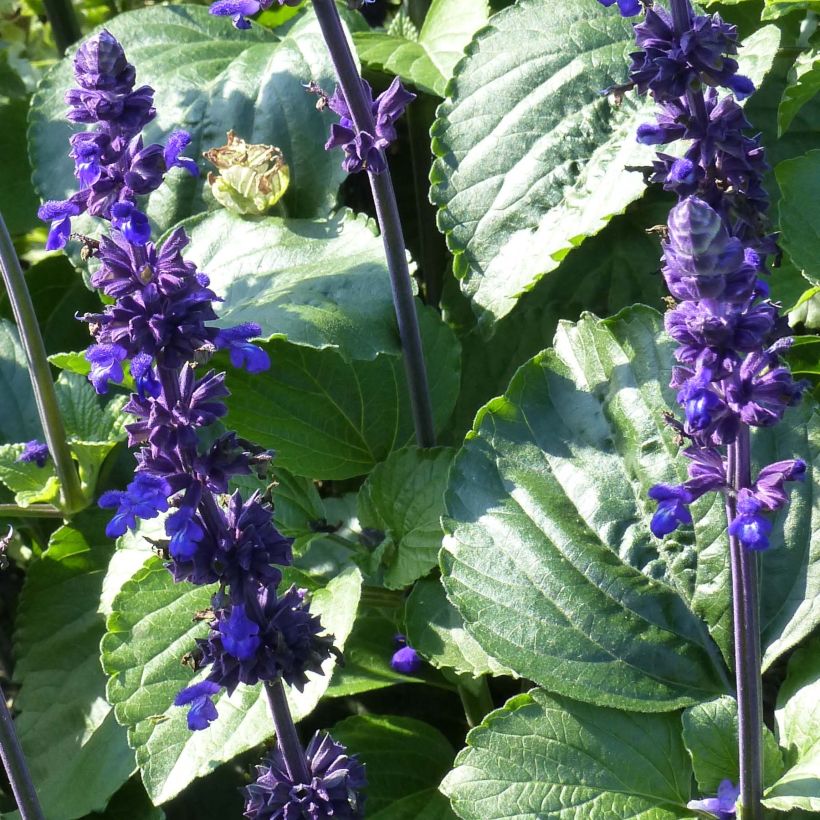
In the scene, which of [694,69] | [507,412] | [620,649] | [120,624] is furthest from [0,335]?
[694,69]

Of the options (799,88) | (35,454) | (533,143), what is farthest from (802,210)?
(35,454)

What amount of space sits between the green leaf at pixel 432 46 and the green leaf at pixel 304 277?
1.03ft

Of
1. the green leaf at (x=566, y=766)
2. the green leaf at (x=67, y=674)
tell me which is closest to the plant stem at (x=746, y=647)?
the green leaf at (x=566, y=766)

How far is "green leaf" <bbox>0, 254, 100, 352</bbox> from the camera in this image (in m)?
2.46

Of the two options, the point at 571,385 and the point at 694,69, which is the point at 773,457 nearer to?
the point at 571,385

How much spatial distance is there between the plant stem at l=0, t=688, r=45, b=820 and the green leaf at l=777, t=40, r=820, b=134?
1344mm

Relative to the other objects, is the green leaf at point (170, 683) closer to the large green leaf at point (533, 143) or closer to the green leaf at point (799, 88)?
the large green leaf at point (533, 143)

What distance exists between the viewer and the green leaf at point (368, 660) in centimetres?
172

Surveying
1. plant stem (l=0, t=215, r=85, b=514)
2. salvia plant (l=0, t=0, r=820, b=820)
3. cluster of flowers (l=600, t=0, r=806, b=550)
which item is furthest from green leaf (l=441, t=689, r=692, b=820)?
plant stem (l=0, t=215, r=85, b=514)

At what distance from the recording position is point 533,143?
1.79 meters

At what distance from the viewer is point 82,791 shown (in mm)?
1735

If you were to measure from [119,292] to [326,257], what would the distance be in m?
0.77

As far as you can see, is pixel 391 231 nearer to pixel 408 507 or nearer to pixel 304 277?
pixel 304 277

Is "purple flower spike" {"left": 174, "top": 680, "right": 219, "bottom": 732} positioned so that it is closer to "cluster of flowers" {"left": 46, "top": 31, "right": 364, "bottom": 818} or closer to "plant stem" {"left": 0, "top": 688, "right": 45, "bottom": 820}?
"cluster of flowers" {"left": 46, "top": 31, "right": 364, "bottom": 818}
